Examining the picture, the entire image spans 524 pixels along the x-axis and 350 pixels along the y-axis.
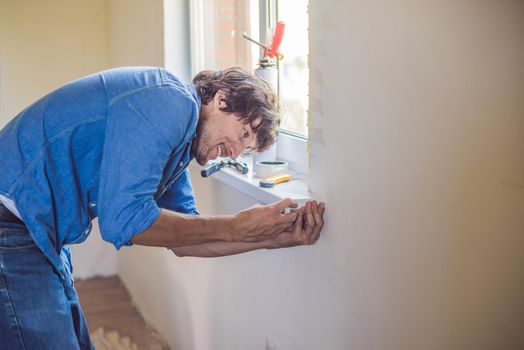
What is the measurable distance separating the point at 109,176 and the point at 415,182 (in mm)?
604

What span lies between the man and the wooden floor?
145 cm

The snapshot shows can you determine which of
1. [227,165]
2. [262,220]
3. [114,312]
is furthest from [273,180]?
[114,312]

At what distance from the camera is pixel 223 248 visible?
5.81 ft

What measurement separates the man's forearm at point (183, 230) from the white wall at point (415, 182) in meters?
0.24

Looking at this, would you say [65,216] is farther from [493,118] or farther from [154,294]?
[154,294]

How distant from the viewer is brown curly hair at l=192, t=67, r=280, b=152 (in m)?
→ 1.59

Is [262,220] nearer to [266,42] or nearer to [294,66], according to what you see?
[294,66]

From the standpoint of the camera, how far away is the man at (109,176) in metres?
1.42

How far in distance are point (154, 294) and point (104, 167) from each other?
1.84 meters

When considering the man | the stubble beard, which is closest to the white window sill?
the man

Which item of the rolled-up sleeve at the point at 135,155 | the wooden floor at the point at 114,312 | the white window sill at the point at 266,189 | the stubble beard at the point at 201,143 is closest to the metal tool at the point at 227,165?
the white window sill at the point at 266,189

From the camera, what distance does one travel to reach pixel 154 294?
10.4ft

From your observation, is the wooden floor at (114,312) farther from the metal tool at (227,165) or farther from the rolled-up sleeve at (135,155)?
the rolled-up sleeve at (135,155)

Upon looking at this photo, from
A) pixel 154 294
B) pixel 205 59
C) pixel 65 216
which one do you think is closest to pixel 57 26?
pixel 205 59
